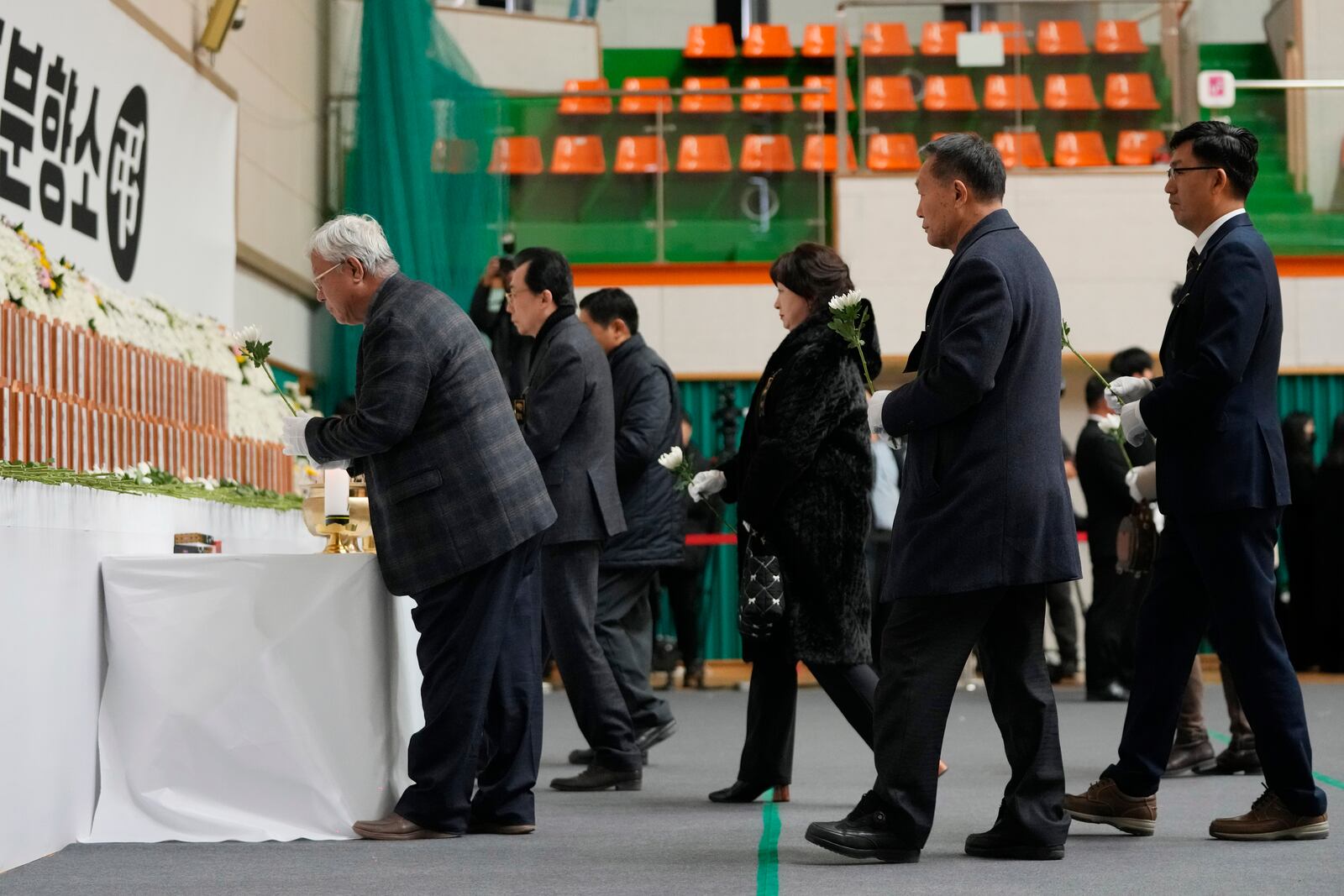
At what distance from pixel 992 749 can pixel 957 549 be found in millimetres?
2615

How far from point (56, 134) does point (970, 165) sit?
4206mm

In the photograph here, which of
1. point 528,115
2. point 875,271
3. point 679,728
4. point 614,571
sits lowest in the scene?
point 679,728

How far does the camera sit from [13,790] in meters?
2.84

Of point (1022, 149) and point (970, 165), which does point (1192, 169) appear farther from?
point (1022, 149)

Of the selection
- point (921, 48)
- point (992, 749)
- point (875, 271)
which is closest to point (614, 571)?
point (992, 749)

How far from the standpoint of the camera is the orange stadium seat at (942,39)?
31.8ft

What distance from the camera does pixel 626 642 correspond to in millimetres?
4695

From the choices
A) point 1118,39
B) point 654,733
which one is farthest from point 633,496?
point 1118,39

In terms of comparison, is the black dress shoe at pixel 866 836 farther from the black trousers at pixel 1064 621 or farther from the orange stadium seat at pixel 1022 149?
the orange stadium seat at pixel 1022 149

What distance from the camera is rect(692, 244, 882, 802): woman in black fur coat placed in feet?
11.7

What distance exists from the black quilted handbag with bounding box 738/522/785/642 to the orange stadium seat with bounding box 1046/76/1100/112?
6718 millimetres

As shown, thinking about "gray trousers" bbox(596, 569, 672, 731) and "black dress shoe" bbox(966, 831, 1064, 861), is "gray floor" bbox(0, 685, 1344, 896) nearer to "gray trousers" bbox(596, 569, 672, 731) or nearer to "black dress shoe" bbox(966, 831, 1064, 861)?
"black dress shoe" bbox(966, 831, 1064, 861)

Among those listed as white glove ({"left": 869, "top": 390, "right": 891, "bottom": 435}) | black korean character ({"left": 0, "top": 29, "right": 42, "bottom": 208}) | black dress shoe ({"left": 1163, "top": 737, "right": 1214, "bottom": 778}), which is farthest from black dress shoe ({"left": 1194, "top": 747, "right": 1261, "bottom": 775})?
black korean character ({"left": 0, "top": 29, "right": 42, "bottom": 208})

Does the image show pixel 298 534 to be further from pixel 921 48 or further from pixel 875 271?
pixel 921 48
